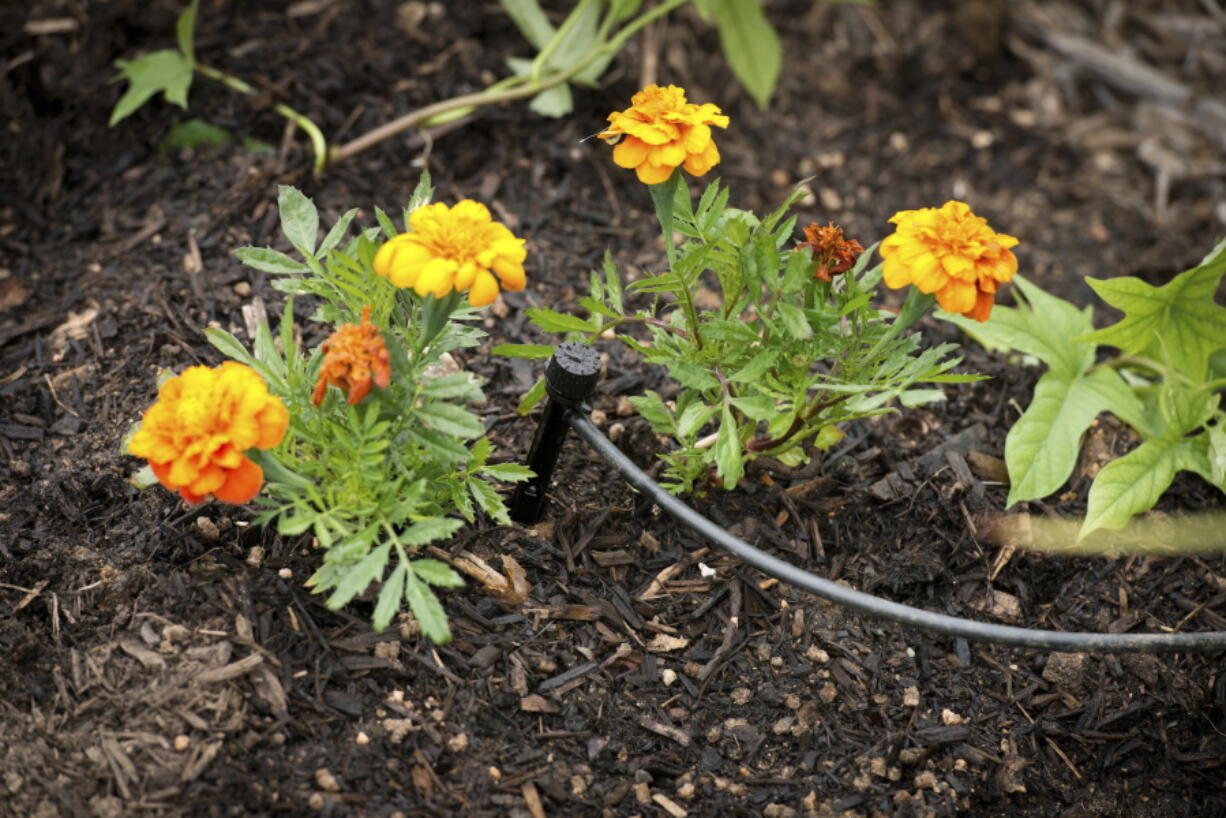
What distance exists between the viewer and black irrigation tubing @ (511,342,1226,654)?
1803 millimetres

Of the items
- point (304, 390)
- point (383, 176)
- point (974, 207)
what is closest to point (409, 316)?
point (304, 390)

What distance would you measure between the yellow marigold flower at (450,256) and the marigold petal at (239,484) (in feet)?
1.11

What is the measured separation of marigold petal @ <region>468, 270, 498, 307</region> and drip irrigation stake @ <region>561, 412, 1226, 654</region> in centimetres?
34

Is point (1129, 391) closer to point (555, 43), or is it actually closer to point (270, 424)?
point (555, 43)

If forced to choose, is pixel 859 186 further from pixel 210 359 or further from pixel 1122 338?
pixel 210 359

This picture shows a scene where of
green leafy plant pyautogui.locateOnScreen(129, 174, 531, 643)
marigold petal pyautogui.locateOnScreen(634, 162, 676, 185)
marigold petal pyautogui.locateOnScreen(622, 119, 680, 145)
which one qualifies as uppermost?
marigold petal pyautogui.locateOnScreen(622, 119, 680, 145)

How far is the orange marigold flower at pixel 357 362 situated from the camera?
1.59 metres

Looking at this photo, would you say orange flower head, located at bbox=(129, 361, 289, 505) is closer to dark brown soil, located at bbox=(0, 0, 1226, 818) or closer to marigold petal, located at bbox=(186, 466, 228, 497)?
marigold petal, located at bbox=(186, 466, 228, 497)

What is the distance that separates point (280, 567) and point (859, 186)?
212 cm

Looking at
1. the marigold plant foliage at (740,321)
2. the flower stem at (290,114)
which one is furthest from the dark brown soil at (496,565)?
the marigold plant foliage at (740,321)

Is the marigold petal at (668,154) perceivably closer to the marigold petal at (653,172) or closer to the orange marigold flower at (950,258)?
the marigold petal at (653,172)

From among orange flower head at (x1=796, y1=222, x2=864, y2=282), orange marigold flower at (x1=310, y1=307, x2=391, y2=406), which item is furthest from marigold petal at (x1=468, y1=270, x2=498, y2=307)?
orange flower head at (x1=796, y1=222, x2=864, y2=282)

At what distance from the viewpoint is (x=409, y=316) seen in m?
1.90

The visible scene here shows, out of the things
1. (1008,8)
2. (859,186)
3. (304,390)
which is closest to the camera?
(304,390)
